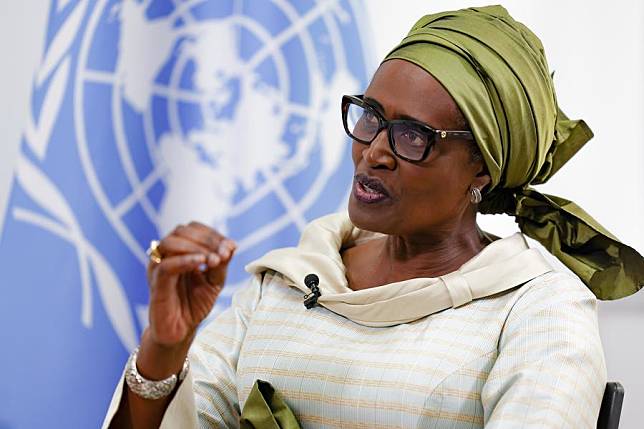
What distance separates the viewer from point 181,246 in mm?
1317

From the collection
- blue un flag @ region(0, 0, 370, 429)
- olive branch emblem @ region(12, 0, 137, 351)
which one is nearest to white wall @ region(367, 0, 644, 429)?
blue un flag @ region(0, 0, 370, 429)

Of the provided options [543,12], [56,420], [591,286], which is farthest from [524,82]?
[56,420]

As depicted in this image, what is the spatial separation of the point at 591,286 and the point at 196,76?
122 centimetres

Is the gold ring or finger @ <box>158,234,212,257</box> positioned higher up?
finger @ <box>158,234,212,257</box>

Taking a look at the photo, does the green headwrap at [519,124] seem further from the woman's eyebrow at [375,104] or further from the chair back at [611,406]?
the chair back at [611,406]

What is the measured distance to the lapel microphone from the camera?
5.96ft

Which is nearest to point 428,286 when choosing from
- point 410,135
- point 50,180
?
point 410,135

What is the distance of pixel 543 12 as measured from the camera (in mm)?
2525

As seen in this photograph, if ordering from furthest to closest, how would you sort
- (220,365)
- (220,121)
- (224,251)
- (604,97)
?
(220,121) < (604,97) < (220,365) < (224,251)

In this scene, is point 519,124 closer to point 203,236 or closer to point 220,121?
point 203,236

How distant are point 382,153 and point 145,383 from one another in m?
0.54

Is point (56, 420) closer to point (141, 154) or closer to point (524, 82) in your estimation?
point (141, 154)

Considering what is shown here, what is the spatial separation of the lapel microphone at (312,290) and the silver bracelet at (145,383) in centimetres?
33

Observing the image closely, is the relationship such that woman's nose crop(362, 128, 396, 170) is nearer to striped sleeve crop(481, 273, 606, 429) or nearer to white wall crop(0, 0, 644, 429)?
striped sleeve crop(481, 273, 606, 429)
